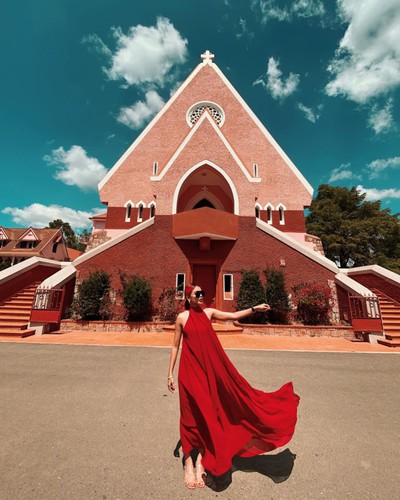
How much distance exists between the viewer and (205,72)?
68.3ft

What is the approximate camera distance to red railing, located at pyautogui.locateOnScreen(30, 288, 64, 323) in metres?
9.61

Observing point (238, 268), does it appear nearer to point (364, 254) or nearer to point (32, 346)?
point (32, 346)

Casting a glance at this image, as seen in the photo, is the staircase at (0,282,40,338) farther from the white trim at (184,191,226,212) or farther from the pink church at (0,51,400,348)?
the white trim at (184,191,226,212)

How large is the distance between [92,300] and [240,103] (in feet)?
65.1

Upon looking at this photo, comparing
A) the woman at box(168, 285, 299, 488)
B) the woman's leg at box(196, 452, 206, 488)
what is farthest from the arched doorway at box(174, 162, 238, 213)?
the woman's leg at box(196, 452, 206, 488)

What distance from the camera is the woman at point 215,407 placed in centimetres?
236

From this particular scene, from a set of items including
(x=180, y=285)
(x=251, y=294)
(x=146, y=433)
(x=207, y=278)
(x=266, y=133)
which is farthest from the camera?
(x=266, y=133)

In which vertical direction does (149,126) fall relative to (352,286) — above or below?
above

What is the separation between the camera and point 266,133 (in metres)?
19.4

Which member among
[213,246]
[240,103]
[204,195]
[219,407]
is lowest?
[219,407]

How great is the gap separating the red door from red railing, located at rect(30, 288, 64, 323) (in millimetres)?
6762

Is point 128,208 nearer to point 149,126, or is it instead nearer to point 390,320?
point 149,126

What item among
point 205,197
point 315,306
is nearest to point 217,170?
point 205,197

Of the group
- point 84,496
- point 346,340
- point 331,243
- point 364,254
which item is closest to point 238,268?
point 346,340
